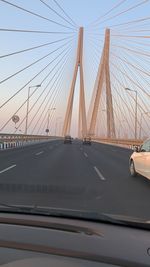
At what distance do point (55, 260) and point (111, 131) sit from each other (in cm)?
5719

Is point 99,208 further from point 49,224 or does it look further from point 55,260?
point 55,260

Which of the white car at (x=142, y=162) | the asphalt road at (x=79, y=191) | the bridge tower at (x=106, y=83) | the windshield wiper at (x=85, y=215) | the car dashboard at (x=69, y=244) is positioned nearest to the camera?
the car dashboard at (x=69, y=244)

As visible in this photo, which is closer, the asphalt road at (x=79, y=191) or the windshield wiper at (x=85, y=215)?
the windshield wiper at (x=85, y=215)

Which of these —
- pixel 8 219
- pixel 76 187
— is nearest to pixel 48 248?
pixel 8 219

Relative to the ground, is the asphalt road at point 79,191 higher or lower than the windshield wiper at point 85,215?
lower

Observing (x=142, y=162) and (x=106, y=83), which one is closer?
(x=142, y=162)

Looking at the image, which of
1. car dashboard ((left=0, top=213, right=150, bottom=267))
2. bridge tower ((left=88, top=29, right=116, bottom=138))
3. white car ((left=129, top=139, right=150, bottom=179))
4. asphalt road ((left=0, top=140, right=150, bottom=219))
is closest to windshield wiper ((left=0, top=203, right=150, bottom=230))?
car dashboard ((left=0, top=213, right=150, bottom=267))

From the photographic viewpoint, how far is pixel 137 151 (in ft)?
49.4

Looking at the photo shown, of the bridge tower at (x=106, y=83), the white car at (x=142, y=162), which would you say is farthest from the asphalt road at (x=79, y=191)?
the bridge tower at (x=106, y=83)

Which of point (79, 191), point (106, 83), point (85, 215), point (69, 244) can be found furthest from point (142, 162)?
point (106, 83)

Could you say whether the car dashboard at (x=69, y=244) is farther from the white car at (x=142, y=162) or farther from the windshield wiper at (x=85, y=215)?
the white car at (x=142, y=162)

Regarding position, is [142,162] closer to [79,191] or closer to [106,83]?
[79,191]

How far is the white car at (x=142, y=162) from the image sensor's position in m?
13.3

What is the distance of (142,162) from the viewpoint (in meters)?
14.0
